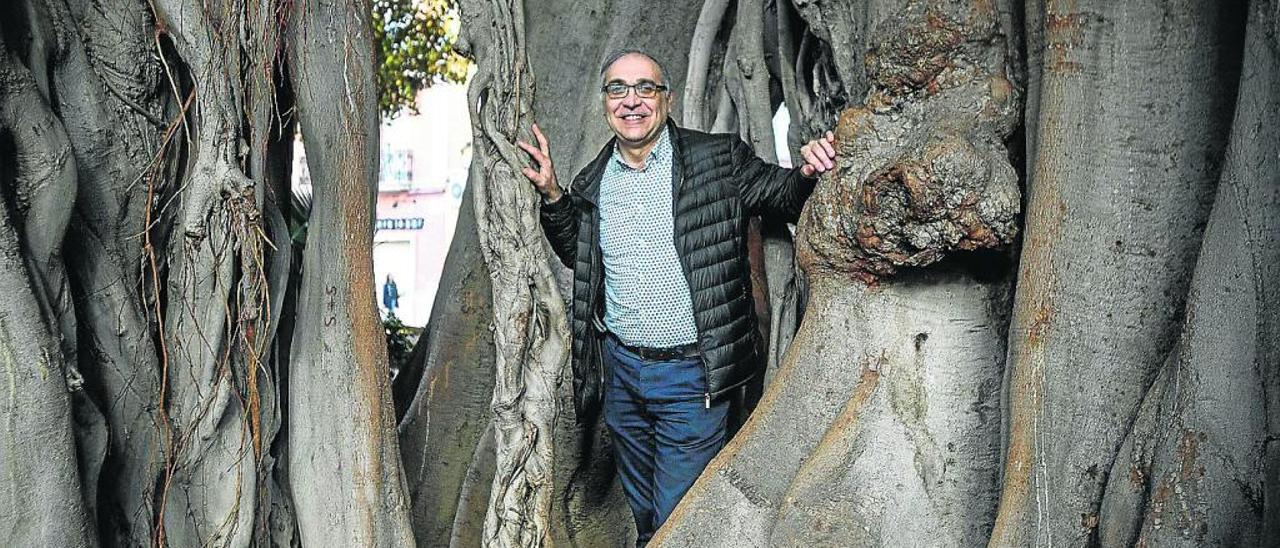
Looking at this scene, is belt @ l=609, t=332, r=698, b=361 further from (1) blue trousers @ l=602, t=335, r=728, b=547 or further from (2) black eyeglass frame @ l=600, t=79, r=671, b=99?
(2) black eyeglass frame @ l=600, t=79, r=671, b=99

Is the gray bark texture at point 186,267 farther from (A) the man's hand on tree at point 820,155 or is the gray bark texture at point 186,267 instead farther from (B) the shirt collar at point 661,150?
(A) the man's hand on tree at point 820,155

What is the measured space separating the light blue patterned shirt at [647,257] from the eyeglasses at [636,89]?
0.42ft

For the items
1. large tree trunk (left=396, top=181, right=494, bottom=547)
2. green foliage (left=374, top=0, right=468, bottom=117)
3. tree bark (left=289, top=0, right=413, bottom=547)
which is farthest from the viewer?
green foliage (left=374, top=0, right=468, bottom=117)

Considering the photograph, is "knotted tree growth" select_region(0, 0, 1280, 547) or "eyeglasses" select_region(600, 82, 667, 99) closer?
"knotted tree growth" select_region(0, 0, 1280, 547)

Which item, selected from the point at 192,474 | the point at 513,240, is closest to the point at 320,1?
the point at 513,240

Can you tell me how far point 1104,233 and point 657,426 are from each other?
1.26 m

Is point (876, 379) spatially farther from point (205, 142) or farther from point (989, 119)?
point (205, 142)

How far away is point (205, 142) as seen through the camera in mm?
3562

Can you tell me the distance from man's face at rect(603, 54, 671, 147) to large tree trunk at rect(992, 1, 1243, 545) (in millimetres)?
965

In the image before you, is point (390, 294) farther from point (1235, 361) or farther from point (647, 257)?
point (1235, 361)

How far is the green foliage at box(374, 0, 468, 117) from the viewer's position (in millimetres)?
8875

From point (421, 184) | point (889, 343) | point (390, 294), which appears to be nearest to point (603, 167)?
point (889, 343)

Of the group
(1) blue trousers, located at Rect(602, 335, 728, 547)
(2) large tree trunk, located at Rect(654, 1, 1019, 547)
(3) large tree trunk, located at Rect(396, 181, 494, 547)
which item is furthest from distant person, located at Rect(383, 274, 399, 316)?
(2) large tree trunk, located at Rect(654, 1, 1019, 547)

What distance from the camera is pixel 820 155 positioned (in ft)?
10.6
